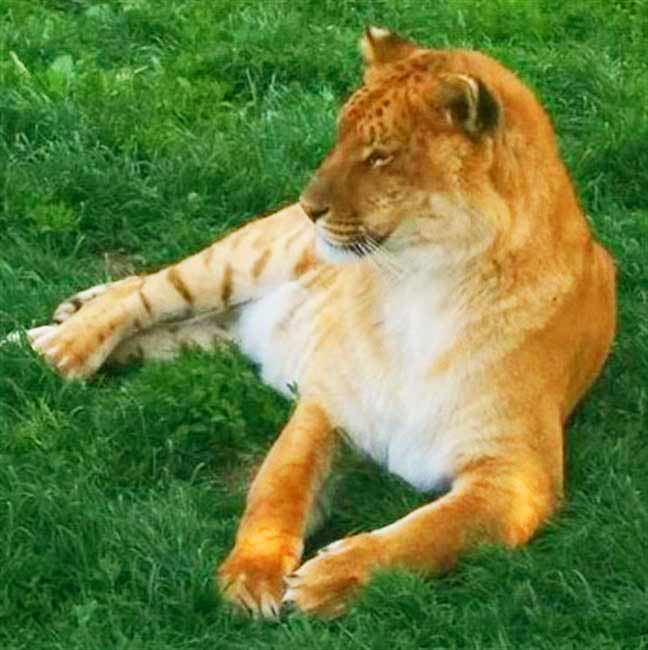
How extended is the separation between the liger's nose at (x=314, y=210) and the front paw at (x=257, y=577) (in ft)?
2.76

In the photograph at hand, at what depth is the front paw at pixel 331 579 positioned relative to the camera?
5090 millimetres

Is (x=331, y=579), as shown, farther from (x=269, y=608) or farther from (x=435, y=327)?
(x=435, y=327)

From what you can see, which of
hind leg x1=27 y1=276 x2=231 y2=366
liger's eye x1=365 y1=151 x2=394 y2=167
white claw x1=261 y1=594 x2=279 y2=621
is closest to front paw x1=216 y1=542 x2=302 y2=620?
white claw x1=261 y1=594 x2=279 y2=621

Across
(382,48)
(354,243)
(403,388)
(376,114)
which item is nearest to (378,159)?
(376,114)

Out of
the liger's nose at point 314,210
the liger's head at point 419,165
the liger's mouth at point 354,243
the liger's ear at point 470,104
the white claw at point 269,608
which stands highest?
the liger's ear at point 470,104

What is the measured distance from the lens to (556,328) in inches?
222

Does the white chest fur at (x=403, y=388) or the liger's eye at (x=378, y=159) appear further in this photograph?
the white chest fur at (x=403, y=388)

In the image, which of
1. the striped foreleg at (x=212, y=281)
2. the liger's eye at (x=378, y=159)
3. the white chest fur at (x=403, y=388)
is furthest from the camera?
the striped foreleg at (x=212, y=281)

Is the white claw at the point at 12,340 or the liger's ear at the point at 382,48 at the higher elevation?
the liger's ear at the point at 382,48

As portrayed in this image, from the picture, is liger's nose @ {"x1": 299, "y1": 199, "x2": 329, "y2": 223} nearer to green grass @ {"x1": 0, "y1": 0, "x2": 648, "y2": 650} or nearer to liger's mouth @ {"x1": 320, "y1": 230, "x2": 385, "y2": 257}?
liger's mouth @ {"x1": 320, "y1": 230, "x2": 385, "y2": 257}

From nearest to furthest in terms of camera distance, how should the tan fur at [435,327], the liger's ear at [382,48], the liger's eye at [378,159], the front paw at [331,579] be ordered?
1. the front paw at [331,579]
2. the tan fur at [435,327]
3. the liger's eye at [378,159]
4. the liger's ear at [382,48]

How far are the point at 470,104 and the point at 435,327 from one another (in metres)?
0.61

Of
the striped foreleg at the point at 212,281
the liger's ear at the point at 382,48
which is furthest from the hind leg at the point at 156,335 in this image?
the liger's ear at the point at 382,48

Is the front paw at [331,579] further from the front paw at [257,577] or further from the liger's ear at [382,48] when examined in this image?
the liger's ear at [382,48]
